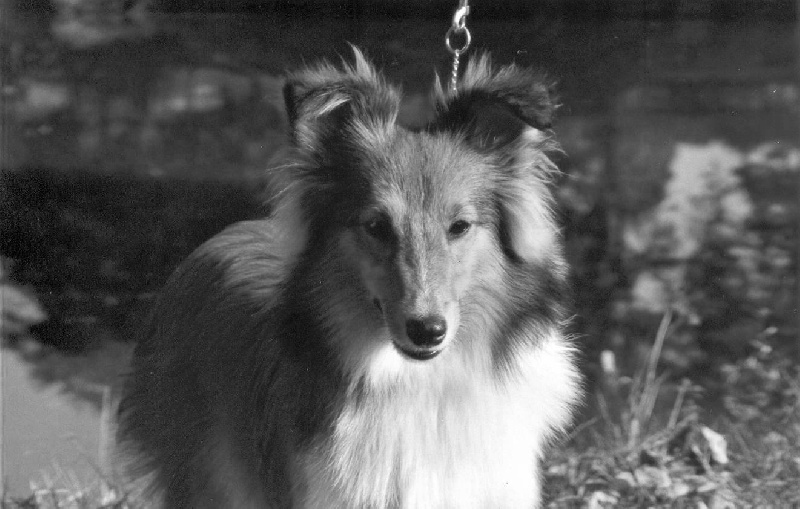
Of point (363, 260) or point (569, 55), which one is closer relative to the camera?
point (363, 260)

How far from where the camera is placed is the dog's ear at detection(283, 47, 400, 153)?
3.10 metres

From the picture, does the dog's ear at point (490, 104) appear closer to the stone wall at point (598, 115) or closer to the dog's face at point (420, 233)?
the dog's face at point (420, 233)

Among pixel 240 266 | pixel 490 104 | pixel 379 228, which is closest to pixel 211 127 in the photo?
pixel 240 266

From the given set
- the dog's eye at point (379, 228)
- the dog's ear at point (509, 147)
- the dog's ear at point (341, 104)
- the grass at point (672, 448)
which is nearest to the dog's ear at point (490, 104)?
the dog's ear at point (509, 147)

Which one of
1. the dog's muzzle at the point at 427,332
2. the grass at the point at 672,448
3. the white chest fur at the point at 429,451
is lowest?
the grass at the point at 672,448

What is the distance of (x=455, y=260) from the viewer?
3061 mm

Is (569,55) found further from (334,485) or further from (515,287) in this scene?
(334,485)

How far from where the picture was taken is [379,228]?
3.10 m

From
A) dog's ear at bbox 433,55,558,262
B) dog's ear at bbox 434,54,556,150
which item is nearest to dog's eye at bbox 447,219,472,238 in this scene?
dog's ear at bbox 433,55,558,262

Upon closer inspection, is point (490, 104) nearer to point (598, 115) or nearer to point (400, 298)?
point (400, 298)

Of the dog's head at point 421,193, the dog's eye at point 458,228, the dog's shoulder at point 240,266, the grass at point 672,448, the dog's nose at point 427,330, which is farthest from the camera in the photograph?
the grass at point 672,448

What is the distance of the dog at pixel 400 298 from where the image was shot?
308 centimetres

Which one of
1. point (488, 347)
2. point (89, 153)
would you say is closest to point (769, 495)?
point (488, 347)

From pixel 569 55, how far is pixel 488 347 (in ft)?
6.62
